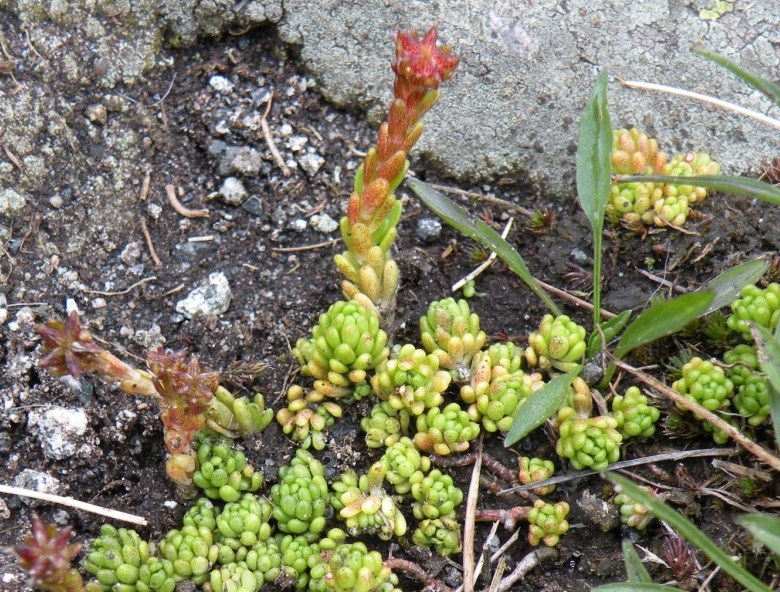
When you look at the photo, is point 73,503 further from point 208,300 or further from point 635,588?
point 635,588

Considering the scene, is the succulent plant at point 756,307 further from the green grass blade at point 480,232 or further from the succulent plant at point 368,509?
Result: the succulent plant at point 368,509

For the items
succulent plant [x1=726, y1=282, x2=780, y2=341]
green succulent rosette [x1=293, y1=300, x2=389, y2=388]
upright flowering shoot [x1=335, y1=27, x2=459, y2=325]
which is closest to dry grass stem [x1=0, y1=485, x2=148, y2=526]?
green succulent rosette [x1=293, y1=300, x2=389, y2=388]

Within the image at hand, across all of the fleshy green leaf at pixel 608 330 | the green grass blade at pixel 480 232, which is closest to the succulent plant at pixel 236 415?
the green grass blade at pixel 480 232

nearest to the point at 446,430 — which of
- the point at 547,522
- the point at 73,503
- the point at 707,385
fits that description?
the point at 547,522

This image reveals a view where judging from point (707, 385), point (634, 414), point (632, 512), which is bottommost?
point (632, 512)

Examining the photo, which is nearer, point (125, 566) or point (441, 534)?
point (125, 566)

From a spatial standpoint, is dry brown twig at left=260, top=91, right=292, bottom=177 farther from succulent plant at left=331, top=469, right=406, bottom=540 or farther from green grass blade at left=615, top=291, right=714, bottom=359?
green grass blade at left=615, top=291, right=714, bottom=359

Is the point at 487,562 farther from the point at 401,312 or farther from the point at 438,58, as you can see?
the point at 438,58
